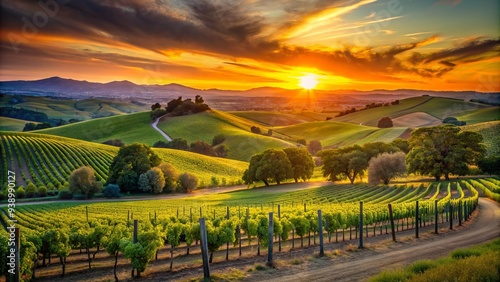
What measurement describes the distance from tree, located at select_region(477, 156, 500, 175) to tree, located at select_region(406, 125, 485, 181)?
1415 mm

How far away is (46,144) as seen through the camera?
86.4 meters

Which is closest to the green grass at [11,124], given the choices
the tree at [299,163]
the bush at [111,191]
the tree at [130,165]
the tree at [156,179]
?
the tree at [130,165]

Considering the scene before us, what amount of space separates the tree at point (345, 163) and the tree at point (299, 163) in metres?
4.01

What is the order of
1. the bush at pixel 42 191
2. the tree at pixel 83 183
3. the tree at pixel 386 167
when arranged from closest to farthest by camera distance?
1. the bush at pixel 42 191
2. the tree at pixel 83 183
3. the tree at pixel 386 167

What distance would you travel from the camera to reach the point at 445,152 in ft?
247

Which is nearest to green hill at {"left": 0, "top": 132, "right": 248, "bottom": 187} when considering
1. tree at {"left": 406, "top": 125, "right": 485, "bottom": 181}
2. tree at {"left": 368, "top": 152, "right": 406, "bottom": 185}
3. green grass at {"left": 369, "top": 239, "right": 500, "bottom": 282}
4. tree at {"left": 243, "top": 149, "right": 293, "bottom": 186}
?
tree at {"left": 243, "top": 149, "right": 293, "bottom": 186}

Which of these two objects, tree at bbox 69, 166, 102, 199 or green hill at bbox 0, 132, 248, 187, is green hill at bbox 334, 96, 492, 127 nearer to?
green hill at bbox 0, 132, 248, 187

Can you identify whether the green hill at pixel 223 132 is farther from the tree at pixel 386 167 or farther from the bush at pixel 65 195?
the bush at pixel 65 195

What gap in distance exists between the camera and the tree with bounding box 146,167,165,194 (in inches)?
2921

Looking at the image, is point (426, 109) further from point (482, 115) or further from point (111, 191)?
point (111, 191)

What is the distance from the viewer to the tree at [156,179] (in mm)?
74188

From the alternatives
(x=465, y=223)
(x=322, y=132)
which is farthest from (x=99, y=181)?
(x=322, y=132)

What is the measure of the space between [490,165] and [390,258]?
69008 mm

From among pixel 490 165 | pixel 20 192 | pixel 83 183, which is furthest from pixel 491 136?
pixel 20 192
